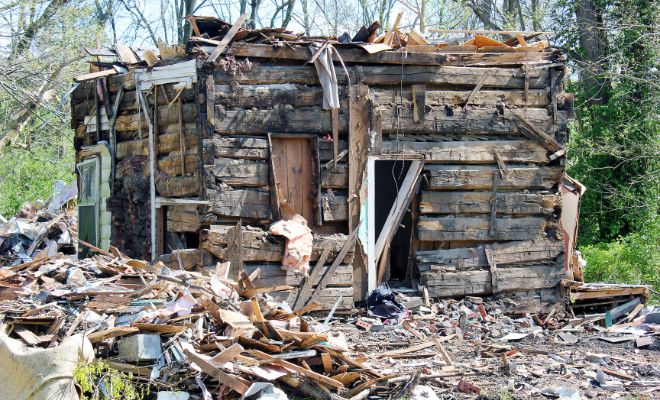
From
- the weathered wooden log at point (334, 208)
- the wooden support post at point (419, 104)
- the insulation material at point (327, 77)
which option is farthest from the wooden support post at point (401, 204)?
the insulation material at point (327, 77)

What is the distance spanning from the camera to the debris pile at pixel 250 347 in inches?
273

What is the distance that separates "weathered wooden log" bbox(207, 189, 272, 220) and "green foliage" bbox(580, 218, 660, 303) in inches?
357

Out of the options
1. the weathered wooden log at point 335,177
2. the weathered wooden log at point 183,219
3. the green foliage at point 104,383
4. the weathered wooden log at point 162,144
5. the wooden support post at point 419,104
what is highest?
the wooden support post at point 419,104

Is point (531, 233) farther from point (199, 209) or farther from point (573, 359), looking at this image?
point (199, 209)

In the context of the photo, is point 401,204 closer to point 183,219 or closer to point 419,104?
point 419,104

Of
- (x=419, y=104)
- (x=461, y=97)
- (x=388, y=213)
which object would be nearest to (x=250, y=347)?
(x=419, y=104)

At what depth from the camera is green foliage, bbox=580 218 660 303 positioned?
16.5 meters

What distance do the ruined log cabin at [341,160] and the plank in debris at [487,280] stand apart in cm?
2

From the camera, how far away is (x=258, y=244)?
10.7 m

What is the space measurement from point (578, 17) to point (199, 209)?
13489 mm

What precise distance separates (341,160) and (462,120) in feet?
6.17

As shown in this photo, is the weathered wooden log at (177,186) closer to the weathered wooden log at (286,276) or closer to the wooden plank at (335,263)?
the weathered wooden log at (286,276)

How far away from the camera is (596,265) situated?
17.3 metres

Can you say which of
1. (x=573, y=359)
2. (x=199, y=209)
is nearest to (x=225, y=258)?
(x=199, y=209)
